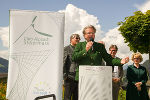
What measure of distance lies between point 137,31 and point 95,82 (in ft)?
79.7

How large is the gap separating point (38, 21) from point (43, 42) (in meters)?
0.36

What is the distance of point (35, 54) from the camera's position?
3.70 meters

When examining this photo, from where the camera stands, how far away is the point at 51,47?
3.70m

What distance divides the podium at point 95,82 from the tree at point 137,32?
931 inches

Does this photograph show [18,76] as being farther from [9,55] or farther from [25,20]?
[25,20]

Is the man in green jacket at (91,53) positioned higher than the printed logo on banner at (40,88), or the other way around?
the man in green jacket at (91,53)

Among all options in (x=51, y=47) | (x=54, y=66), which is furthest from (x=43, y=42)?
(x=54, y=66)

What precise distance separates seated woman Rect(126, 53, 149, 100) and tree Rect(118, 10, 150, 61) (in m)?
20.6

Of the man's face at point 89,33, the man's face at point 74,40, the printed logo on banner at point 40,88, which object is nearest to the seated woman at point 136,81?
the man's face at point 74,40

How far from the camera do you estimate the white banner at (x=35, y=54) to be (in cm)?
366

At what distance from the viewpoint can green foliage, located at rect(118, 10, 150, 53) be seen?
25.8 metres

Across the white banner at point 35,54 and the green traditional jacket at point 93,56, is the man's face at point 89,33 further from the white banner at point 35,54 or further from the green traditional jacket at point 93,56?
the white banner at point 35,54

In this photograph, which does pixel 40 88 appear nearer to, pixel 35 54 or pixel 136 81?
pixel 35 54

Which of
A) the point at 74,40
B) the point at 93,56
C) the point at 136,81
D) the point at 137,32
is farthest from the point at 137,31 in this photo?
the point at 93,56
